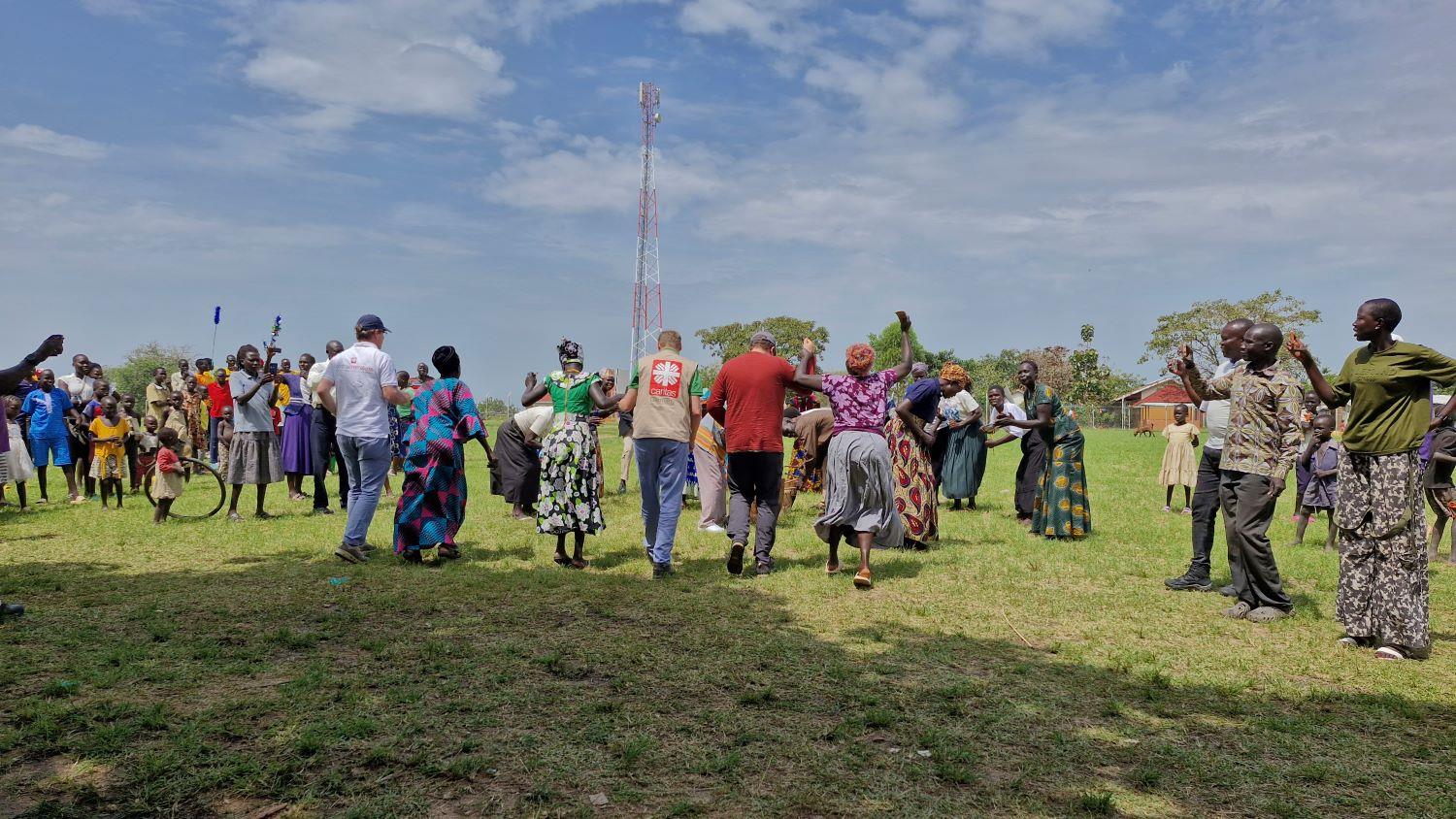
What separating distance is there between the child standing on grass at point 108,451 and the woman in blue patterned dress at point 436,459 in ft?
21.0

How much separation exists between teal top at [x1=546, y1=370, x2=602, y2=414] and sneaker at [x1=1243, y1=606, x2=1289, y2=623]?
214 inches

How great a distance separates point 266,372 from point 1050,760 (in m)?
10.2

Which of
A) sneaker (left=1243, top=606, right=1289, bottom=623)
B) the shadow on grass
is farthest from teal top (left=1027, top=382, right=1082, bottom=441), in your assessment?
the shadow on grass

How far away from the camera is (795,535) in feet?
32.6

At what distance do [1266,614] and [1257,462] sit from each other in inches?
42.8

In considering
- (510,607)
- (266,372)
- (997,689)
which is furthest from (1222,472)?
(266,372)

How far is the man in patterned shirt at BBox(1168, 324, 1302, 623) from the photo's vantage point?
20.6 feet

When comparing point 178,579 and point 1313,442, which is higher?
point 1313,442

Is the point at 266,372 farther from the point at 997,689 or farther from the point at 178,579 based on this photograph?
the point at 997,689

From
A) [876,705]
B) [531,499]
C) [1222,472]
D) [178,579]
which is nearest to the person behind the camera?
[876,705]

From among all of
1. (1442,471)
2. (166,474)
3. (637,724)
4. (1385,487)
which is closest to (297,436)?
(166,474)

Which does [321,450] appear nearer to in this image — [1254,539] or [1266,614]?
[1254,539]

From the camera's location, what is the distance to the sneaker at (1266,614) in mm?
6297

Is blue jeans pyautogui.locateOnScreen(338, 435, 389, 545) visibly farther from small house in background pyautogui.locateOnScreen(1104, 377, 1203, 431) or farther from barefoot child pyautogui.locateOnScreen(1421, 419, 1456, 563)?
small house in background pyautogui.locateOnScreen(1104, 377, 1203, 431)
